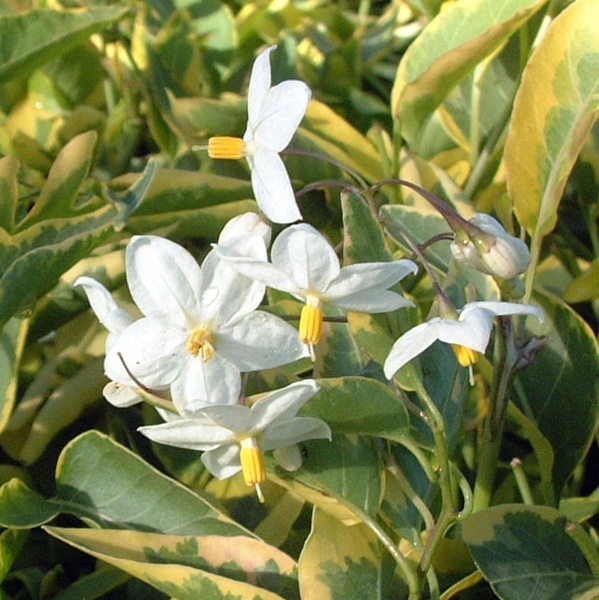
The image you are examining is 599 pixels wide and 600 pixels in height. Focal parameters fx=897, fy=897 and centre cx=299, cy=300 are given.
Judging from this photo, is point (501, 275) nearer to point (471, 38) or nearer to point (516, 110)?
point (516, 110)

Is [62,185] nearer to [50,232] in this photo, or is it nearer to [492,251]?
[50,232]

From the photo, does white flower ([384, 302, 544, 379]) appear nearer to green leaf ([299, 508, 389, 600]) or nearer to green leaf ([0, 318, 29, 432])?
green leaf ([299, 508, 389, 600])

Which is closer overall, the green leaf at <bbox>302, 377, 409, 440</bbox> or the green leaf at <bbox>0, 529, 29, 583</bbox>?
the green leaf at <bbox>302, 377, 409, 440</bbox>

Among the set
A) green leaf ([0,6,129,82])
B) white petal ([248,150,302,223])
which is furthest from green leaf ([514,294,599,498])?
green leaf ([0,6,129,82])

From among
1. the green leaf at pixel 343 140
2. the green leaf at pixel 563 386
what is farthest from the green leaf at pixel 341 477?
the green leaf at pixel 343 140

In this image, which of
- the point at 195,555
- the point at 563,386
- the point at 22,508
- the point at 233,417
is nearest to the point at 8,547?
the point at 22,508

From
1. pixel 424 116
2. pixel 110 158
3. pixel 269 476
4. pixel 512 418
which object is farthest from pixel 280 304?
pixel 110 158
